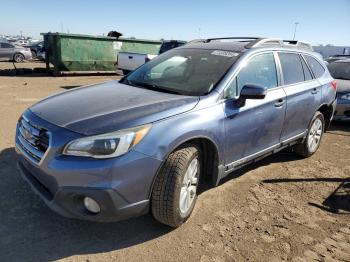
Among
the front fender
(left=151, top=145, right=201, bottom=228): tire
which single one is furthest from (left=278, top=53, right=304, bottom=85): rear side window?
(left=151, top=145, right=201, bottom=228): tire

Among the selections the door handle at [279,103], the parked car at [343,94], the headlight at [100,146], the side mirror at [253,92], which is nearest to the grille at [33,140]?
the headlight at [100,146]

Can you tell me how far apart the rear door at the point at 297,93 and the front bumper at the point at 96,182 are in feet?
8.29

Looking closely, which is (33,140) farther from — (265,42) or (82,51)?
(82,51)

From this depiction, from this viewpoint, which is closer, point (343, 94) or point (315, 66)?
point (315, 66)

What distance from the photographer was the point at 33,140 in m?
3.16

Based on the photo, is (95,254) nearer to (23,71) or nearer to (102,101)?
(102,101)

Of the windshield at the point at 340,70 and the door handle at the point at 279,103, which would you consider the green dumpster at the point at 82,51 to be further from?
the door handle at the point at 279,103

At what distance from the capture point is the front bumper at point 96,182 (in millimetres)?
2773

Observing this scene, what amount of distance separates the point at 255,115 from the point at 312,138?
87.0 inches

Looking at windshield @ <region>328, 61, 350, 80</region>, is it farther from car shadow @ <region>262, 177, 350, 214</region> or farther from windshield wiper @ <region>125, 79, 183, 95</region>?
windshield wiper @ <region>125, 79, 183, 95</region>

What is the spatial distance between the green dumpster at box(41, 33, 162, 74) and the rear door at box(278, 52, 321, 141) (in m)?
12.3

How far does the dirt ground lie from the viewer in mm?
3094

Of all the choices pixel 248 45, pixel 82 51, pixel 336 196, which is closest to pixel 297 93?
pixel 248 45

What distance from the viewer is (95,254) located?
3.03m
